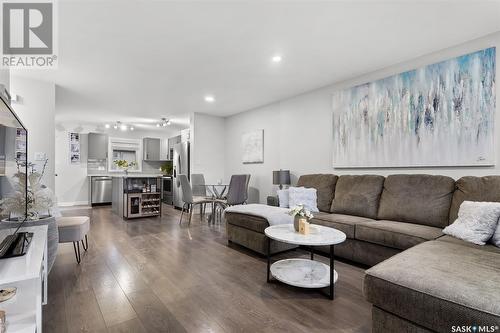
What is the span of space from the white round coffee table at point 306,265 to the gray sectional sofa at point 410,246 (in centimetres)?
48

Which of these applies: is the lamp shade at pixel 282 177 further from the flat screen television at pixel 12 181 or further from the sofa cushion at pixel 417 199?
the flat screen television at pixel 12 181

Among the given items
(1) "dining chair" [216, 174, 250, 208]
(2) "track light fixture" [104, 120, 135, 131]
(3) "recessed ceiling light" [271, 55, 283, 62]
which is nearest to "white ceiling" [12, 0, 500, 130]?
(3) "recessed ceiling light" [271, 55, 283, 62]

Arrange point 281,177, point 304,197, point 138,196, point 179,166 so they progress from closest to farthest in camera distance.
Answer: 1. point 304,197
2. point 281,177
3. point 138,196
4. point 179,166

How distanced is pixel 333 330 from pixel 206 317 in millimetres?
926

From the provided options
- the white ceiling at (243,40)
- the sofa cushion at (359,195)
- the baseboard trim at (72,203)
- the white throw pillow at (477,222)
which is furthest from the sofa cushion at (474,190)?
the baseboard trim at (72,203)

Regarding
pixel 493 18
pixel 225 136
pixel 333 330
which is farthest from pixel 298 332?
pixel 225 136

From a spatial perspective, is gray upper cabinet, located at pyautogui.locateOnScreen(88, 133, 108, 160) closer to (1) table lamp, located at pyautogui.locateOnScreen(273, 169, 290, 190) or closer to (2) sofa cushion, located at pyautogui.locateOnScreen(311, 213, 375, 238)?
(1) table lamp, located at pyautogui.locateOnScreen(273, 169, 290, 190)

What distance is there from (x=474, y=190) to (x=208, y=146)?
5.27 meters

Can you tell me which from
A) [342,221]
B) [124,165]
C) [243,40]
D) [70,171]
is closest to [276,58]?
[243,40]

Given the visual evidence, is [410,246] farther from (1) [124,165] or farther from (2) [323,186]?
(1) [124,165]

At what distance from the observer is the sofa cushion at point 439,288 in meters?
1.14

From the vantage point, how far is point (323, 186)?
3.77m

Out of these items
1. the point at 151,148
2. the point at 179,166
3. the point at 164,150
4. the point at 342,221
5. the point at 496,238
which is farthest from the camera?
the point at 164,150

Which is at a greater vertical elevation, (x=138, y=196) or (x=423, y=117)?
(x=423, y=117)
